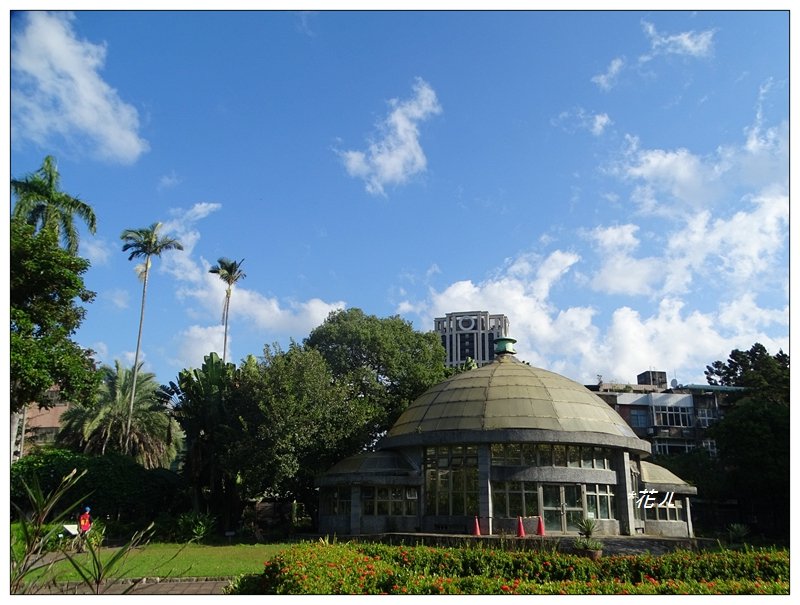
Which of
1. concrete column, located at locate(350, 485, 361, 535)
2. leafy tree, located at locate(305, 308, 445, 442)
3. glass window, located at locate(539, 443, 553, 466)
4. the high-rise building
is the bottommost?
concrete column, located at locate(350, 485, 361, 535)

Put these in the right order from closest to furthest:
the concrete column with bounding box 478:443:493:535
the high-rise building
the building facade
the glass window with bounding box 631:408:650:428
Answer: the concrete column with bounding box 478:443:493:535
the building facade
the glass window with bounding box 631:408:650:428
the high-rise building

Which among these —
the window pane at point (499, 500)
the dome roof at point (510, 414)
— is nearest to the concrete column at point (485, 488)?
the window pane at point (499, 500)

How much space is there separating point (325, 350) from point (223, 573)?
80.3 ft

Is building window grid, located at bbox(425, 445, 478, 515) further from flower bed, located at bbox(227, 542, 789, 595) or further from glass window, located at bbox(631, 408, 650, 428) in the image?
glass window, located at bbox(631, 408, 650, 428)

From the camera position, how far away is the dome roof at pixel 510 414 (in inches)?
1111

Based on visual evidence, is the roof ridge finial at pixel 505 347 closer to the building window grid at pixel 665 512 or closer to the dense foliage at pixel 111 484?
the building window grid at pixel 665 512

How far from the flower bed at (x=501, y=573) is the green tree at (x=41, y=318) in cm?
1252

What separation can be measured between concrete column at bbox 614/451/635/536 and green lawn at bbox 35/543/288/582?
1483 centimetres

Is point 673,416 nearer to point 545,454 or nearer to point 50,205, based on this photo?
point 545,454

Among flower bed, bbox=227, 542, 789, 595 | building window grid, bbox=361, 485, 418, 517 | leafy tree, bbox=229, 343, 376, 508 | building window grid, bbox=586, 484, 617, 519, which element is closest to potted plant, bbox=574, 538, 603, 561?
flower bed, bbox=227, 542, 789, 595

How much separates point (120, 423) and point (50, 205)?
2077 centimetres

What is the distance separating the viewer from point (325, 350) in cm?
4144

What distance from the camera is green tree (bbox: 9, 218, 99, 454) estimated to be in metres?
21.4

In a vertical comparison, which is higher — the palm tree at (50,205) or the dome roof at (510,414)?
the palm tree at (50,205)
